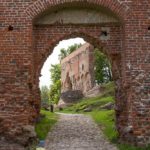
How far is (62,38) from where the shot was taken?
1316 centimetres

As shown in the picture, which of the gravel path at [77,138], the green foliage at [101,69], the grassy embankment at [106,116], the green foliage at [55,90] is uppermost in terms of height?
the green foliage at [101,69]

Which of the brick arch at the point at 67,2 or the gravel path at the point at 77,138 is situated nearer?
the gravel path at the point at 77,138

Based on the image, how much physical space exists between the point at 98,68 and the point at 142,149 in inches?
1157

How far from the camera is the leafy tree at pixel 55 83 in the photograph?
61.1 metres

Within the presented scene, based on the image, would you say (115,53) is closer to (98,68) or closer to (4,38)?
(4,38)

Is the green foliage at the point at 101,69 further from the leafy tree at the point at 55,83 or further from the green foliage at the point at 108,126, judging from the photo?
the green foliage at the point at 108,126

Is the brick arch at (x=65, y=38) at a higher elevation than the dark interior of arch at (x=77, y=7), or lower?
lower

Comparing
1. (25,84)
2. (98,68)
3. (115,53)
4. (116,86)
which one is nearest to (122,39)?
(115,53)

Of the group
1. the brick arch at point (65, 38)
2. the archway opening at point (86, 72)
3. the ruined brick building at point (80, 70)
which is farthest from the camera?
the ruined brick building at point (80, 70)

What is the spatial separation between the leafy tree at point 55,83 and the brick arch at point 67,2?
46759 millimetres

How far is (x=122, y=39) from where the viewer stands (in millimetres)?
12945

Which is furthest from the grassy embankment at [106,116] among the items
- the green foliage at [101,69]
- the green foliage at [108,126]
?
the green foliage at [101,69]

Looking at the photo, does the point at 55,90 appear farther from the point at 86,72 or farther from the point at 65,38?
the point at 65,38

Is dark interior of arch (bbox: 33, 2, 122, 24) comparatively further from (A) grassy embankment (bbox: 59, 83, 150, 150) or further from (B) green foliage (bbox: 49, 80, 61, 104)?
(B) green foliage (bbox: 49, 80, 61, 104)
